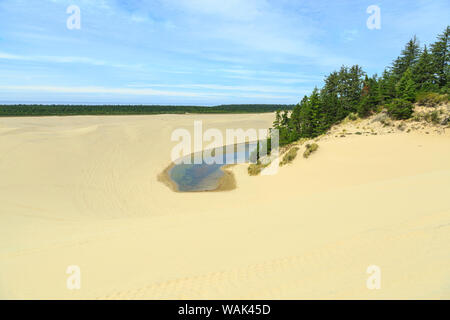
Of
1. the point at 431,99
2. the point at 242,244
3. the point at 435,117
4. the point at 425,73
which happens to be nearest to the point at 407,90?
the point at 431,99

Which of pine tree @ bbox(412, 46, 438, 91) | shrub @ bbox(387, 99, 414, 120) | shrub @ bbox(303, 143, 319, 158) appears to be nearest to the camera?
shrub @ bbox(303, 143, 319, 158)

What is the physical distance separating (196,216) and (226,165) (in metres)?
18.9

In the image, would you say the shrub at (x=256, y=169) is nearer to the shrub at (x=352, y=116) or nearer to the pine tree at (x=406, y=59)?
the shrub at (x=352, y=116)

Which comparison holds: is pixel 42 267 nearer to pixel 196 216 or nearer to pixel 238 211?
pixel 196 216

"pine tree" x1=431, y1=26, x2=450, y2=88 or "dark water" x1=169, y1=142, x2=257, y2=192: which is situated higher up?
"pine tree" x1=431, y1=26, x2=450, y2=88

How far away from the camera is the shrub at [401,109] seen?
73.8 ft

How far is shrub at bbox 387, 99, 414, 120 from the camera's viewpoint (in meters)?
22.5

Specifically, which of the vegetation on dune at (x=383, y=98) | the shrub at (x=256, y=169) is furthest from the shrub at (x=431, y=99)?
the shrub at (x=256, y=169)

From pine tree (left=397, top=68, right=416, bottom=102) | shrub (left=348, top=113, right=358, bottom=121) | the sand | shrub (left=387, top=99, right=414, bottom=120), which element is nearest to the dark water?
the sand

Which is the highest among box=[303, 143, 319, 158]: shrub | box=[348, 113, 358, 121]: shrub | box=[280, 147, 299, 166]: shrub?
box=[348, 113, 358, 121]: shrub

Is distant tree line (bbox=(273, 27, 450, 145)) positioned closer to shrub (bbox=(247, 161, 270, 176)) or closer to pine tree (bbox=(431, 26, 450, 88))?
pine tree (bbox=(431, 26, 450, 88))

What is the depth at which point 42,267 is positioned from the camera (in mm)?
5738
